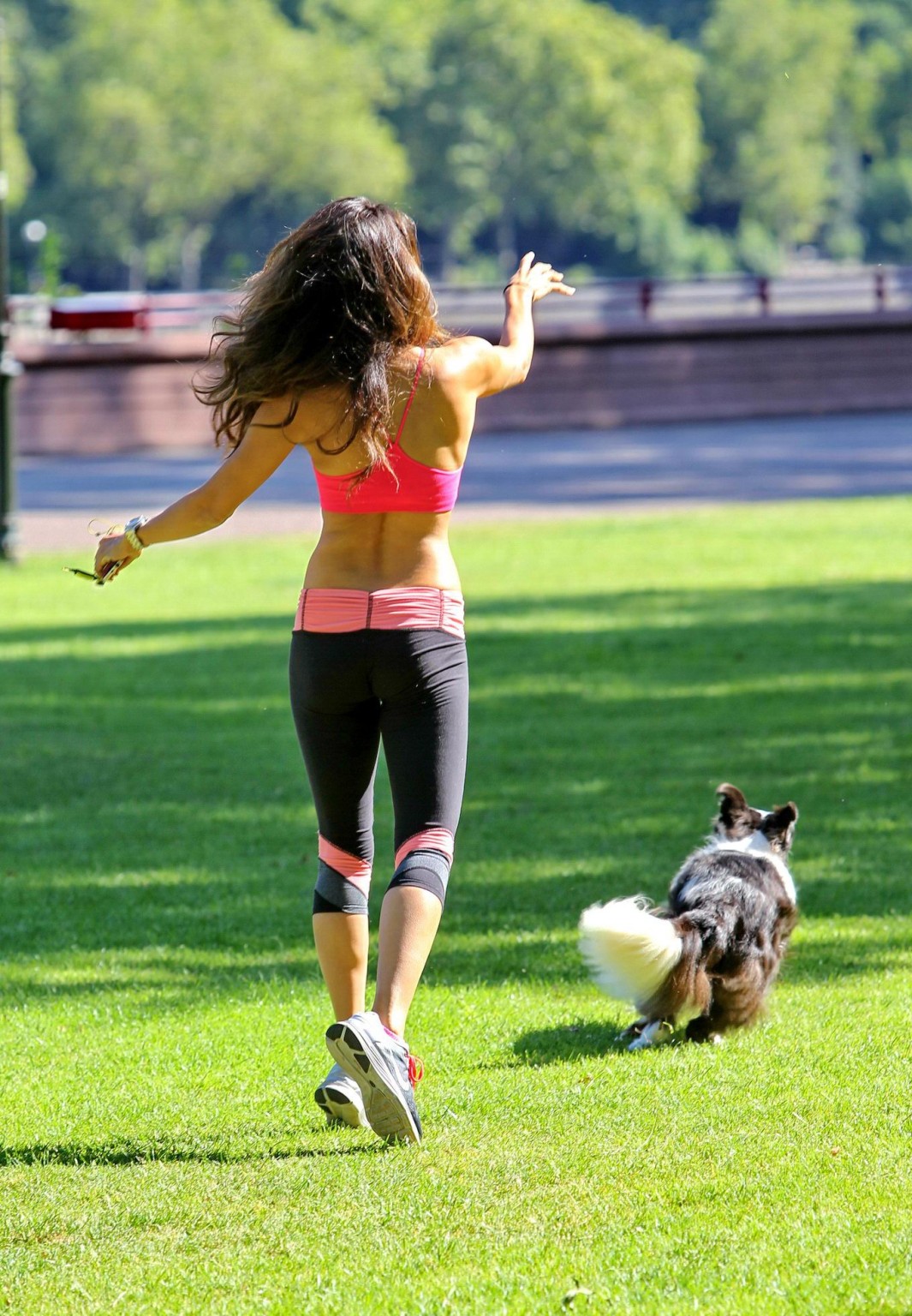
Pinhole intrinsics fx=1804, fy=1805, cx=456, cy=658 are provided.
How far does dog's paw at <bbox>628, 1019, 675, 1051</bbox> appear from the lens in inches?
187

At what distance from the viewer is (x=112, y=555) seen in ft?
13.0

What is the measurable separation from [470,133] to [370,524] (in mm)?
103848

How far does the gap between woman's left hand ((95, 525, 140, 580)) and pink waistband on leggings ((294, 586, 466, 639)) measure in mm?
401

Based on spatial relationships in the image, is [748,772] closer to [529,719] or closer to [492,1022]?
[529,719]

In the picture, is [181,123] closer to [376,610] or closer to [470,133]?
[470,133]

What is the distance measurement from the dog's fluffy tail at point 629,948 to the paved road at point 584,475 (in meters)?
14.9

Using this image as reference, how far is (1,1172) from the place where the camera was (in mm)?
3920

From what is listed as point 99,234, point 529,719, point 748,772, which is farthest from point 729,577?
point 99,234

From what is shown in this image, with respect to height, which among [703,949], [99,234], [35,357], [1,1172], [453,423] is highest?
[99,234]

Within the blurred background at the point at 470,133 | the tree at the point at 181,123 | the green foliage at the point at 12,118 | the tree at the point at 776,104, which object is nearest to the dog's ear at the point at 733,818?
the blurred background at the point at 470,133

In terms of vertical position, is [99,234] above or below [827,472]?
above

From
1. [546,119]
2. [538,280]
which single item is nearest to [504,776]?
[538,280]

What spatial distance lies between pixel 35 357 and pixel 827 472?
1176 cm

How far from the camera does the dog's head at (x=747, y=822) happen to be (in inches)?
199
